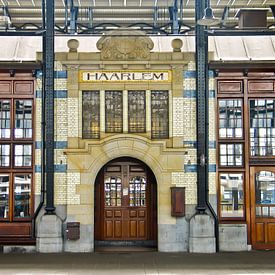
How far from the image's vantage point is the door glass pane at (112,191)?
15.7 meters

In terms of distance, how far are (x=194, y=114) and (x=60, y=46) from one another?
5378mm

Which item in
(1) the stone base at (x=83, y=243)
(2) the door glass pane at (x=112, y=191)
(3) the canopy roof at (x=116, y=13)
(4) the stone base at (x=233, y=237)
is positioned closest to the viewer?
(1) the stone base at (x=83, y=243)

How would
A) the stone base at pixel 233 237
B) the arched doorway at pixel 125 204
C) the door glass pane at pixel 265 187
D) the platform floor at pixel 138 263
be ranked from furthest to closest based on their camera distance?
the arched doorway at pixel 125 204, the door glass pane at pixel 265 187, the stone base at pixel 233 237, the platform floor at pixel 138 263

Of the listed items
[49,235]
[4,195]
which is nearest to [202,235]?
[49,235]

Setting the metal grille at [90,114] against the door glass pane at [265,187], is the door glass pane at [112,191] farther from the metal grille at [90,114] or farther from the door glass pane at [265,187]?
the door glass pane at [265,187]

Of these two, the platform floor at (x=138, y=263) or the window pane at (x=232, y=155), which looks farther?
the window pane at (x=232, y=155)

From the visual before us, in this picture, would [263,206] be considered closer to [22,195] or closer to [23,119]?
[22,195]

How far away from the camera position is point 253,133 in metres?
15.4

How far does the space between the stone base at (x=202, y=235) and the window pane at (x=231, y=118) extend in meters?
2.74

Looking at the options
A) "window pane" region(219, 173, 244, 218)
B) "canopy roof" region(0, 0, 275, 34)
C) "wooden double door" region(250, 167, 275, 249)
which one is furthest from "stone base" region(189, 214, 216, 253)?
"canopy roof" region(0, 0, 275, 34)

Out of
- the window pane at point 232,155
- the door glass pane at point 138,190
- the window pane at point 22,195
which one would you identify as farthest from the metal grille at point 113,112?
the window pane at point 232,155

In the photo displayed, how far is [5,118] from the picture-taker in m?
15.2

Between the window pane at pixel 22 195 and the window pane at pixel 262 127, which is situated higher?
the window pane at pixel 262 127

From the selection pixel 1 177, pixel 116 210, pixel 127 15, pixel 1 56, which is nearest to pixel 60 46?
pixel 1 56
